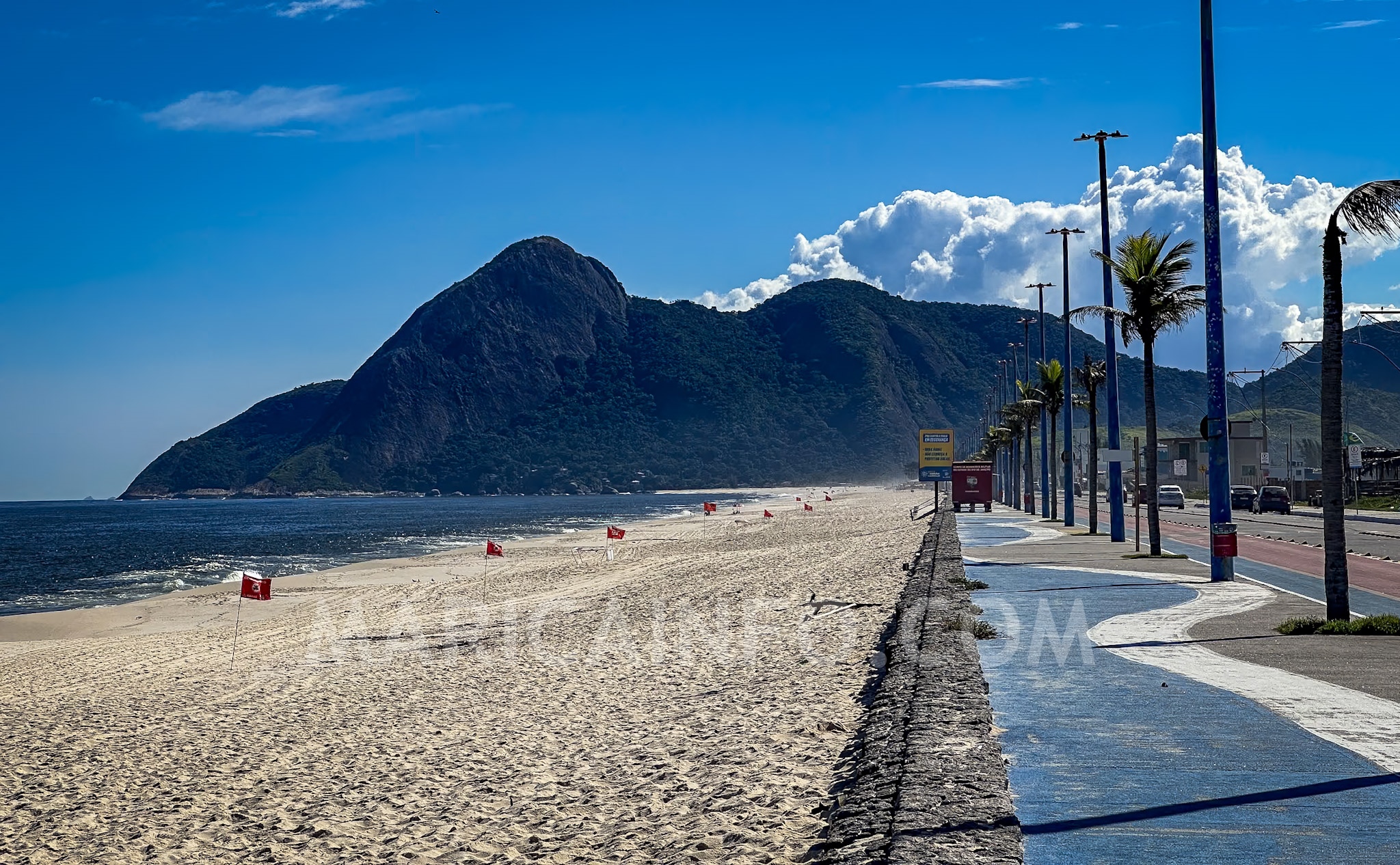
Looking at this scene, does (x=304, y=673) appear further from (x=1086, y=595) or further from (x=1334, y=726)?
(x=1334, y=726)

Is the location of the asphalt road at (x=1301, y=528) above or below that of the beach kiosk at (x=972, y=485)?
below

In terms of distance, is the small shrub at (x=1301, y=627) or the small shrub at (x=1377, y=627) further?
the small shrub at (x=1301, y=627)

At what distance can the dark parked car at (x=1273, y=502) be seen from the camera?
54.0 m

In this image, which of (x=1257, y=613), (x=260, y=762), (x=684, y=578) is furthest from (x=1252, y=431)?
(x=260, y=762)

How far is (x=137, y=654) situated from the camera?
19531 mm

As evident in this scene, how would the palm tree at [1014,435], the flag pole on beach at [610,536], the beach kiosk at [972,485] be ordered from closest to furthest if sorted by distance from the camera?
the flag pole on beach at [610,536]
the palm tree at [1014,435]
the beach kiosk at [972,485]

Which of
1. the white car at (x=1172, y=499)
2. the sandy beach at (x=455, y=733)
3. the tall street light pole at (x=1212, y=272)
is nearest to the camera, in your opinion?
the sandy beach at (x=455, y=733)

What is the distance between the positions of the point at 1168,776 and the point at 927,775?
4.44 feet

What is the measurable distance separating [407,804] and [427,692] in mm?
4823

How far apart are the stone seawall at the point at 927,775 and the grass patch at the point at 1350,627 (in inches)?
146

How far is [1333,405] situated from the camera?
12180 mm

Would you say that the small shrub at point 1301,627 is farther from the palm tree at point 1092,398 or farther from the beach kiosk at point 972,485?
the beach kiosk at point 972,485

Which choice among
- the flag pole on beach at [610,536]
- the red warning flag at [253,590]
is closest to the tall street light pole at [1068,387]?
the flag pole on beach at [610,536]

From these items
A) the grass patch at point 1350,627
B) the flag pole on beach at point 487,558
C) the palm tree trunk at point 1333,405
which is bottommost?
the flag pole on beach at point 487,558
